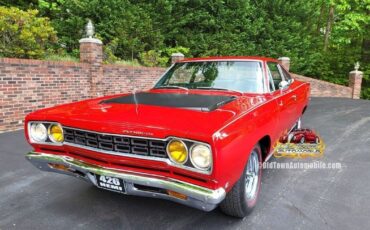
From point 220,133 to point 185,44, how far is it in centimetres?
1043

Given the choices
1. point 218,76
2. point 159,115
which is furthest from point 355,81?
point 159,115

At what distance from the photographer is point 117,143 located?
217cm

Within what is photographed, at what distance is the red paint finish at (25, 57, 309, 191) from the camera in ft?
6.30

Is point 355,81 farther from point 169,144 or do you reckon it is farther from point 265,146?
point 169,144

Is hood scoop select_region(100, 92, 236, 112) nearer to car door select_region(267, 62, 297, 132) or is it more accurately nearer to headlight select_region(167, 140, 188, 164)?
headlight select_region(167, 140, 188, 164)

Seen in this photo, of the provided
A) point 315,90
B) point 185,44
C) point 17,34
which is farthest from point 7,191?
point 315,90

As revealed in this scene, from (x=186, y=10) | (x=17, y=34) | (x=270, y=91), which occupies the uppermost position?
(x=186, y=10)

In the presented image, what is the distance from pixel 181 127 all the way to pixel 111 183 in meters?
0.77

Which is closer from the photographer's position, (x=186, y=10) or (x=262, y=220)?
(x=262, y=220)

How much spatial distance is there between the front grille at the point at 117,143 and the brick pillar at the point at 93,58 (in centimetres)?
493

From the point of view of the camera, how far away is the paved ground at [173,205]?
98.4 inches

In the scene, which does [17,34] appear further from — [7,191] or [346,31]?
[346,31]

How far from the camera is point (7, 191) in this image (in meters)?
3.14

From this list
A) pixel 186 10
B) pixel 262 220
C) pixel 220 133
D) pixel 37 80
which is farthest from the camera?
pixel 186 10
